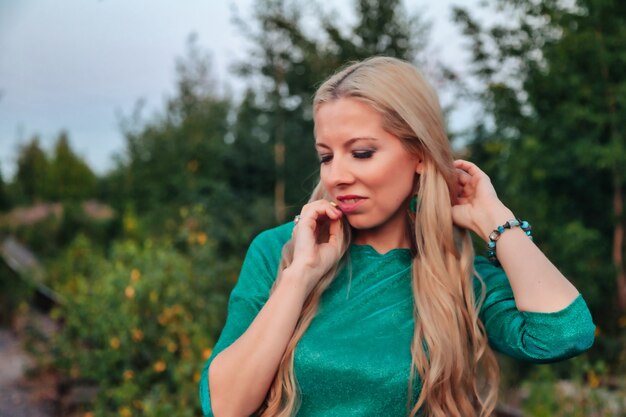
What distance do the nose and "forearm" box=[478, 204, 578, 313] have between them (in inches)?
19.7

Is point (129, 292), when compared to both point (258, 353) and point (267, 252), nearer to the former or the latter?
point (267, 252)

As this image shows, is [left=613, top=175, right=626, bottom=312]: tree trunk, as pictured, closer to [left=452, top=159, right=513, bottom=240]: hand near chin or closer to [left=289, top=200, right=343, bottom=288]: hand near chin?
[left=452, top=159, right=513, bottom=240]: hand near chin

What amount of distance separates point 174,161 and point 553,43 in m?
6.05

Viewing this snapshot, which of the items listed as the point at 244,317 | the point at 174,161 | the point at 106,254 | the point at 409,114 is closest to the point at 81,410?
the point at 244,317

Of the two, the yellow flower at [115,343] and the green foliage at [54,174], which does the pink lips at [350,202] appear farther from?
the green foliage at [54,174]

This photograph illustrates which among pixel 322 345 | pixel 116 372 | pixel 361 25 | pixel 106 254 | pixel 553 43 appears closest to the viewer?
pixel 322 345

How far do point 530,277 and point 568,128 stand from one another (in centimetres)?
424

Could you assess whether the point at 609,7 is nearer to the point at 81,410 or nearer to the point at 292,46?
the point at 292,46

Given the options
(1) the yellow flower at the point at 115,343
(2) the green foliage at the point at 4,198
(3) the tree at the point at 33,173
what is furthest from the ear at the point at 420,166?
(3) the tree at the point at 33,173

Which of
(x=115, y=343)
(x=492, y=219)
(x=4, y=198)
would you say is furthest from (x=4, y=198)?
(x=492, y=219)

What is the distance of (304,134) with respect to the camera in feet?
28.9

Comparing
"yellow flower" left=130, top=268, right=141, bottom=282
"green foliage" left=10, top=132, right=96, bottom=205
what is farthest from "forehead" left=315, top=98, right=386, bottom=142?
"green foliage" left=10, top=132, right=96, bottom=205

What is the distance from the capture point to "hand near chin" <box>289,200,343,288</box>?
6.45ft

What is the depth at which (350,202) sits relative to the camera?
206 centimetres
